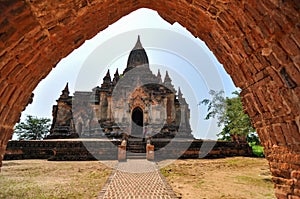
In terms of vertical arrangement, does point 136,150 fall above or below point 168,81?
below

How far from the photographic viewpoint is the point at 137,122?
88.6 ft

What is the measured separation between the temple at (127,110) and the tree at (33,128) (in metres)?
16.8

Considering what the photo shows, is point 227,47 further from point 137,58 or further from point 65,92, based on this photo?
point 65,92

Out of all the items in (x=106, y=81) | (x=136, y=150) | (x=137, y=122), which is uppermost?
(x=106, y=81)

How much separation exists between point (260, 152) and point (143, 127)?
1347cm

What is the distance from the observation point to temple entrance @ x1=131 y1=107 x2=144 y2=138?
26.0 metres

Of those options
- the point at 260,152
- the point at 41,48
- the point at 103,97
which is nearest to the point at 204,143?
the point at 260,152

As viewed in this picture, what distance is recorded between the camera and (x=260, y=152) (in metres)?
21.3

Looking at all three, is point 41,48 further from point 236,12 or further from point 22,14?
point 236,12

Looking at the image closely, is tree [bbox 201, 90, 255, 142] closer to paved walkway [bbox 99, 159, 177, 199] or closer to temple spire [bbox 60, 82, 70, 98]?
paved walkway [bbox 99, 159, 177, 199]

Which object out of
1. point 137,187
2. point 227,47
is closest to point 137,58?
point 137,187

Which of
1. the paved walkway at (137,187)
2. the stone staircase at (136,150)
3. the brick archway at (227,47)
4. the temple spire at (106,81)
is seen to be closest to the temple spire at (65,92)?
the temple spire at (106,81)

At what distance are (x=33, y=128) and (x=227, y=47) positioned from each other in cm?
5013

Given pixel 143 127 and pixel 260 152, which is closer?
pixel 260 152
